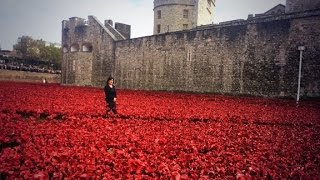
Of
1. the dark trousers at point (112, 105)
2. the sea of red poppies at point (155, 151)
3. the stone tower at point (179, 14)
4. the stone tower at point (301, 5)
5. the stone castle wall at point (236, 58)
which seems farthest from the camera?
the stone tower at point (179, 14)

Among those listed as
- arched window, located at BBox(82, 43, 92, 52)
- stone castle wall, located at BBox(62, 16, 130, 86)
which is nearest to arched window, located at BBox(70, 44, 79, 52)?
stone castle wall, located at BBox(62, 16, 130, 86)

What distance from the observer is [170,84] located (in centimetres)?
2841

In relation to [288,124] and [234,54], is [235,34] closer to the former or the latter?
[234,54]

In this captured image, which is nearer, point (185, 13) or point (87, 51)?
point (87, 51)

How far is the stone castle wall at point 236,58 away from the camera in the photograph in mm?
19953

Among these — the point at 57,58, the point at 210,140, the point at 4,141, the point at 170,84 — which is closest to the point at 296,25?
the point at 170,84

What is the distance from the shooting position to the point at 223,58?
2422 cm

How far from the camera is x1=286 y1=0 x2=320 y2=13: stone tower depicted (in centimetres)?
3002

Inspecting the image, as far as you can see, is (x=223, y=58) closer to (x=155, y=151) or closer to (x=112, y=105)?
(x=112, y=105)

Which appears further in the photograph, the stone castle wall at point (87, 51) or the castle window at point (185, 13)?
the castle window at point (185, 13)

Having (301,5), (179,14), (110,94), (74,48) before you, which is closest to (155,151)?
(110,94)

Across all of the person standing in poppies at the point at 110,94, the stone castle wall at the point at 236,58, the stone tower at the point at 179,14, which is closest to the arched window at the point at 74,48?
the stone castle wall at the point at 236,58

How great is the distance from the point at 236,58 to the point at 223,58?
3.77 ft

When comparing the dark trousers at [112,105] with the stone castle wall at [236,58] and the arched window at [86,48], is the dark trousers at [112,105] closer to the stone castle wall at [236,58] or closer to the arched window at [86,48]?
the stone castle wall at [236,58]
